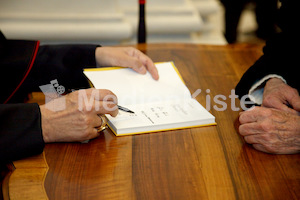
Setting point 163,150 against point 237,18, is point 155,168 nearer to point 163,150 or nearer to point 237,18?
point 163,150

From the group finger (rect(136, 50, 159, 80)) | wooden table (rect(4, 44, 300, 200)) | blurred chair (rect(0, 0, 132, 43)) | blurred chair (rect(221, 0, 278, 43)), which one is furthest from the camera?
blurred chair (rect(221, 0, 278, 43))

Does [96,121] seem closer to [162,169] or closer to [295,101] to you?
[162,169]

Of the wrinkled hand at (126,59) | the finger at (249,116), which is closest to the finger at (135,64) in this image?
the wrinkled hand at (126,59)

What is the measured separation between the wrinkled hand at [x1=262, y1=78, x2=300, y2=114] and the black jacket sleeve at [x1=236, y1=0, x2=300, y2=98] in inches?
2.1

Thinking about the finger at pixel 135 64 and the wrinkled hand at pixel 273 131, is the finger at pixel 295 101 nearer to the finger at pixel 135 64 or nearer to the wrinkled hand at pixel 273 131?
the wrinkled hand at pixel 273 131

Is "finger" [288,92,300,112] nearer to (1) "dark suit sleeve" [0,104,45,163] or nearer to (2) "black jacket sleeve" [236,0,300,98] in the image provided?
(2) "black jacket sleeve" [236,0,300,98]

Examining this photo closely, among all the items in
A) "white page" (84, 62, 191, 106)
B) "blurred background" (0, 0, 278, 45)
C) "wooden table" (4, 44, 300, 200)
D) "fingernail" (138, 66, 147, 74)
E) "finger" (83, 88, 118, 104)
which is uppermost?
"finger" (83, 88, 118, 104)

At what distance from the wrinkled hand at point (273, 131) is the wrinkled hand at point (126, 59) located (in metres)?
0.37

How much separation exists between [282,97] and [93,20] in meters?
1.40

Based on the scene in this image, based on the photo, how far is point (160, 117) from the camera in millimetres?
1032

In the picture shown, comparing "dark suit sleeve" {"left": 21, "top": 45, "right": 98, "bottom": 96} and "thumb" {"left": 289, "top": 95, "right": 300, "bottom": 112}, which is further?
"dark suit sleeve" {"left": 21, "top": 45, "right": 98, "bottom": 96}

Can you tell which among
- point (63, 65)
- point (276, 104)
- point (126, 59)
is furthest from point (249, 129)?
point (63, 65)

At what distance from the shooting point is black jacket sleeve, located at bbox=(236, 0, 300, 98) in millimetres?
1188

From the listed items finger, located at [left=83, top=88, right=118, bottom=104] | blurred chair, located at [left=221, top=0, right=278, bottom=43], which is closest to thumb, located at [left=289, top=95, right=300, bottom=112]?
finger, located at [left=83, top=88, right=118, bottom=104]
